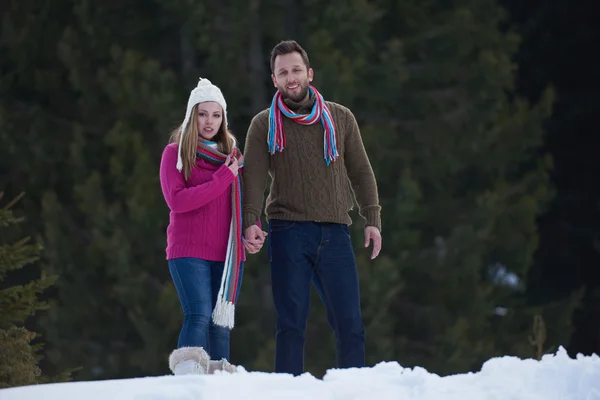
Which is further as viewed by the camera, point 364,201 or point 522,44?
point 522,44

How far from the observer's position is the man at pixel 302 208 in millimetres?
5742

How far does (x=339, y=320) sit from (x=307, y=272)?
26cm

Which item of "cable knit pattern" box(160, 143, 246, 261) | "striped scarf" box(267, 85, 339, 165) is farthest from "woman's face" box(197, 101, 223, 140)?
"striped scarf" box(267, 85, 339, 165)

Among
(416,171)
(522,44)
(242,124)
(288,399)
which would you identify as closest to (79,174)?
(242,124)

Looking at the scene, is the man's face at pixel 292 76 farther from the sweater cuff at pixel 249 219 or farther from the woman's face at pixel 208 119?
the sweater cuff at pixel 249 219

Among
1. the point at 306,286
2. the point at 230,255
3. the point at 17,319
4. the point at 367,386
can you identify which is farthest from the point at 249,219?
the point at 367,386

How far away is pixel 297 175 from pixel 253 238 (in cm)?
36

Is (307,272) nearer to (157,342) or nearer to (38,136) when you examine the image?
(157,342)

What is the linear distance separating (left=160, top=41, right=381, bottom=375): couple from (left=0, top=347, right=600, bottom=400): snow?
3.06 feet

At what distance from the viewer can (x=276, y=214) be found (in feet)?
19.2

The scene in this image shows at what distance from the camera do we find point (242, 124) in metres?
16.6

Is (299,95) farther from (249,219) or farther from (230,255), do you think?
(230,255)

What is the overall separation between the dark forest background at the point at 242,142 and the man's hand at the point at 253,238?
8924mm

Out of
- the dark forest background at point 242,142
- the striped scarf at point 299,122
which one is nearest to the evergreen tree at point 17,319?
the striped scarf at point 299,122
